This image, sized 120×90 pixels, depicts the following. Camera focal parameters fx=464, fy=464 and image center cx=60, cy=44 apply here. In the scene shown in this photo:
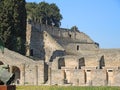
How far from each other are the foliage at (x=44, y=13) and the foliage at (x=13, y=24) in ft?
88.5

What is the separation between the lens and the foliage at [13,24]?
5188cm

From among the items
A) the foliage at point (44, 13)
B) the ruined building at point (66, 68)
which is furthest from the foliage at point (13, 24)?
the foliage at point (44, 13)

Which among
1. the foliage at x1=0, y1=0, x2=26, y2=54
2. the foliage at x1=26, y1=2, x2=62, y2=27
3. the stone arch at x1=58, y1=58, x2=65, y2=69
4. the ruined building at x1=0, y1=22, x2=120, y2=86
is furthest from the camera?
the foliage at x1=26, y1=2, x2=62, y2=27

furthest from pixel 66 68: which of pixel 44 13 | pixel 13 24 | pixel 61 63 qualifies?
pixel 44 13

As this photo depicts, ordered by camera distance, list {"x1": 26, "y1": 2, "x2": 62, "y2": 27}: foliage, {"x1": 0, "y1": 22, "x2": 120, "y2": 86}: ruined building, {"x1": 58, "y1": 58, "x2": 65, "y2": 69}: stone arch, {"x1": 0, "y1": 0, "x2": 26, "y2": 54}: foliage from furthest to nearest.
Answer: {"x1": 26, "y1": 2, "x2": 62, "y2": 27}: foliage → {"x1": 0, "y1": 0, "x2": 26, "y2": 54}: foliage → {"x1": 58, "y1": 58, "x2": 65, "y2": 69}: stone arch → {"x1": 0, "y1": 22, "x2": 120, "y2": 86}: ruined building

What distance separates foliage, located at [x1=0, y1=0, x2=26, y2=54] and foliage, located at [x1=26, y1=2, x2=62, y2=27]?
26966mm

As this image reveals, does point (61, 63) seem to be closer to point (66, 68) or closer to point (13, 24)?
point (66, 68)

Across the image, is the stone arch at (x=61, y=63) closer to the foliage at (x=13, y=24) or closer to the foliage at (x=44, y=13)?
the foliage at (x=13, y=24)

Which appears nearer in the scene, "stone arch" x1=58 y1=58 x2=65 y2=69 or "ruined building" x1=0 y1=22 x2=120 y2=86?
"ruined building" x1=0 y1=22 x2=120 y2=86

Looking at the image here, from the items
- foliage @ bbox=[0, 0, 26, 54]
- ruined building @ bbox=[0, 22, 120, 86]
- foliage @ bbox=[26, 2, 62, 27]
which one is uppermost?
foliage @ bbox=[26, 2, 62, 27]

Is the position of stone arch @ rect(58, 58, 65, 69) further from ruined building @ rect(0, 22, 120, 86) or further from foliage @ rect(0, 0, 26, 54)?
foliage @ rect(0, 0, 26, 54)

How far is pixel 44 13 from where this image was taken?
275ft

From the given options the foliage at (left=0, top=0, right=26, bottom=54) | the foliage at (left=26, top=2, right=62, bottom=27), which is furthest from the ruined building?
the foliage at (left=26, top=2, right=62, bottom=27)

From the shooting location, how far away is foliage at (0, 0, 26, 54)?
5188 centimetres
